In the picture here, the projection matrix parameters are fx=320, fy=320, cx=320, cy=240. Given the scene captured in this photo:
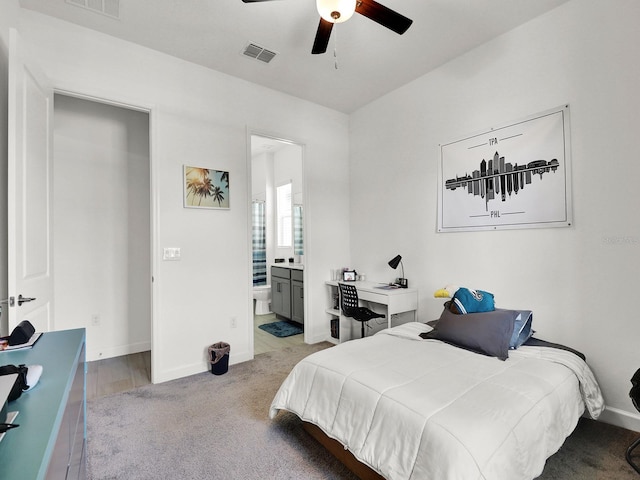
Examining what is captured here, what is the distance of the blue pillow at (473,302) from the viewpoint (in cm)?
242

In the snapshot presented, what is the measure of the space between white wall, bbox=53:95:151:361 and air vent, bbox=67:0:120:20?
138 cm

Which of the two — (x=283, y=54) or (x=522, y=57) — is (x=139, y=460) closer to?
(x=283, y=54)

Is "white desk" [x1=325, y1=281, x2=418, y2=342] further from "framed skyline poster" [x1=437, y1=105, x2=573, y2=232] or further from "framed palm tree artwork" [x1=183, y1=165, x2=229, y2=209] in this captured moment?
"framed palm tree artwork" [x1=183, y1=165, x2=229, y2=209]

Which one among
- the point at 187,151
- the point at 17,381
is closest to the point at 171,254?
the point at 187,151

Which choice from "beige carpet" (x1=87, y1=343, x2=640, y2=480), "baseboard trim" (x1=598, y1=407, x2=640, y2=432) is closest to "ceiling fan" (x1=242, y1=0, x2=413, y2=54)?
"beige carpet" (x1=87, y1=343, x2=640, y2=480)

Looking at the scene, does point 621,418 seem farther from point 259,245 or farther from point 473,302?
point 259,245

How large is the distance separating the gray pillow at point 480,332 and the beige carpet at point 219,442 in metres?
0.64

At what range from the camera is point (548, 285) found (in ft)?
8.07

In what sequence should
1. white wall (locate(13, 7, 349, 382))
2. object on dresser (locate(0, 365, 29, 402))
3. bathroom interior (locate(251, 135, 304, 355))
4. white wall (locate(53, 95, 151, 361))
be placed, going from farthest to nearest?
bathroom interior (locate(251, 135, 304, 355))
white wall (locate(53, 95, 151, 361))
white wall (locate(13, 7, 349, 382))
object on dresser (locate(0, 365, 29, 402))

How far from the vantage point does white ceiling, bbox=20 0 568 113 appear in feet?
7.81

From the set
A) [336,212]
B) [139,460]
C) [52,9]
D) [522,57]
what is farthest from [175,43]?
[139,460]

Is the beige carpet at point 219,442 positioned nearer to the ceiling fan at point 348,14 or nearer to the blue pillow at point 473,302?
the blue pillow at point 473,302

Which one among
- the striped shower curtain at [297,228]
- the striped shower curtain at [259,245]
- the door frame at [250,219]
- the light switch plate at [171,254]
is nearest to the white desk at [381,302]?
the door frame at [250,219]

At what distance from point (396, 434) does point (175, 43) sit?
3.35 m
